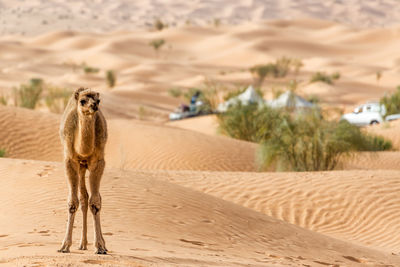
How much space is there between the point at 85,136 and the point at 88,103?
11.6 inches

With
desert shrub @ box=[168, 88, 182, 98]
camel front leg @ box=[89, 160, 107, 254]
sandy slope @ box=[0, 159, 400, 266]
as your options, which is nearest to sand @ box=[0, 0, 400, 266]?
sandy slope @ box=[0, 159, 400, 266]

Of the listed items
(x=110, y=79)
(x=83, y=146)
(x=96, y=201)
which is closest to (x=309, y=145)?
(x=96, y=201)

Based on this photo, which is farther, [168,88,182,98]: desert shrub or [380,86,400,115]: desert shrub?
[168,88,182,98]: desert shrub

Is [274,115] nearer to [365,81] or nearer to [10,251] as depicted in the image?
[10,251]

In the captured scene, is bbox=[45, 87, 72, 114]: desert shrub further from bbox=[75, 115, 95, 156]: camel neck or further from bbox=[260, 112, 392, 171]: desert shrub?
bbox=[75, 115, 95, 156]: camel neck

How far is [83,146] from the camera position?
216 inches

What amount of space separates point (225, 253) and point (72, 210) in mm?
2400

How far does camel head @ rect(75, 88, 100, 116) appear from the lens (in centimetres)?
530

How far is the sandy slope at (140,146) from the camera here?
17.9 meters

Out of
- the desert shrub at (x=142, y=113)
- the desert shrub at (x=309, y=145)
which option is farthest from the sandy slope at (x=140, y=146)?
the desert shrub at (x=142, y=113)

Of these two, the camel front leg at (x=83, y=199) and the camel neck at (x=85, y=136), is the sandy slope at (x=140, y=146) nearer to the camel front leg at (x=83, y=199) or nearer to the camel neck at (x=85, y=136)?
the camel front leg at (x=83, y=199)

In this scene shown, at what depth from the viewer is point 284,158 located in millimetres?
16531

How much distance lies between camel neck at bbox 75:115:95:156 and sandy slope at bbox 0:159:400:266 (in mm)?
946

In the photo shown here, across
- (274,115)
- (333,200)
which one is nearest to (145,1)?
(274,115)
